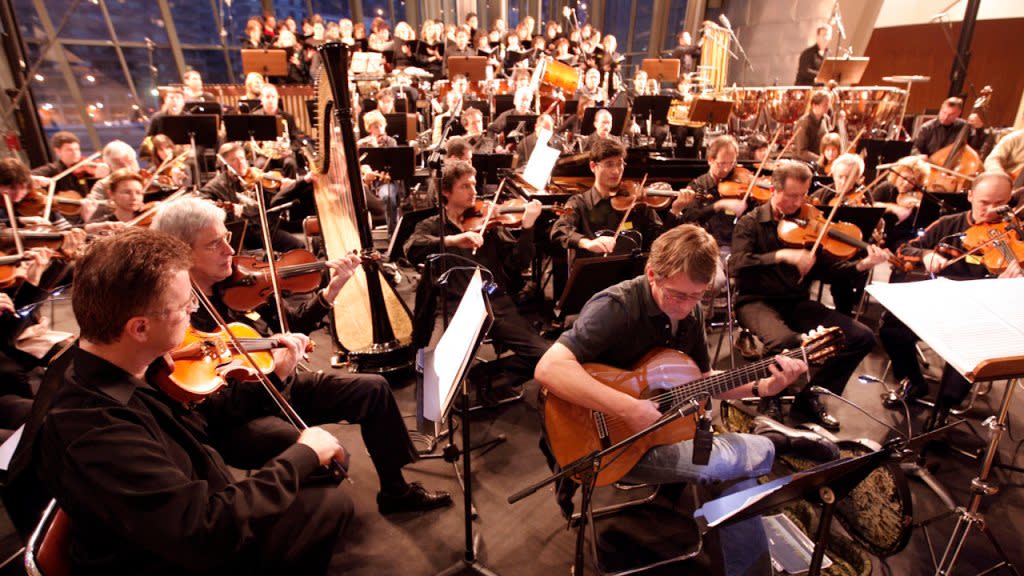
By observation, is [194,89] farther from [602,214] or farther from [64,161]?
[602,214]

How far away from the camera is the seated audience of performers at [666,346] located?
6.69ft

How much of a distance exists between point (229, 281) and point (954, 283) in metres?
3.53

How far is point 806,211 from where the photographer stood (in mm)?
3703

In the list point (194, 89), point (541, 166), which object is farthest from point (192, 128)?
point (541, 166)

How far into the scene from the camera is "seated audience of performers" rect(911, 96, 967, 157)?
6.96m

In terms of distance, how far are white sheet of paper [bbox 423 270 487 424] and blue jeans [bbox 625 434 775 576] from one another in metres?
0.88

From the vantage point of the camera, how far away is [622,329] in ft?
7.20

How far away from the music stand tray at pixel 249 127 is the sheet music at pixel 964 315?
6.52m

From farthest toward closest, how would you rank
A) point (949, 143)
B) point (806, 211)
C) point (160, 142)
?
point (949, 143)
point (160, 142)
point (806, 211)

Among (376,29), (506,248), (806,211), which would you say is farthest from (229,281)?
(376,29)

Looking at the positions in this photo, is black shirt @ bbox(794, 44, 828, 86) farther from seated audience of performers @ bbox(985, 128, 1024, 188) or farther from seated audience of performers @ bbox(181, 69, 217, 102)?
seated audience of performers @ bbox(181, 69, 217, 102)

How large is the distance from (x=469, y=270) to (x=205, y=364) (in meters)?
1.89

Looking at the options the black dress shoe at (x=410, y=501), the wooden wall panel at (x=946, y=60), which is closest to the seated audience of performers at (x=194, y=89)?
the black dress shoe at (x=410, y=501)

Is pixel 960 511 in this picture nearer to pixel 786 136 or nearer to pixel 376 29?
pixel 786 136
